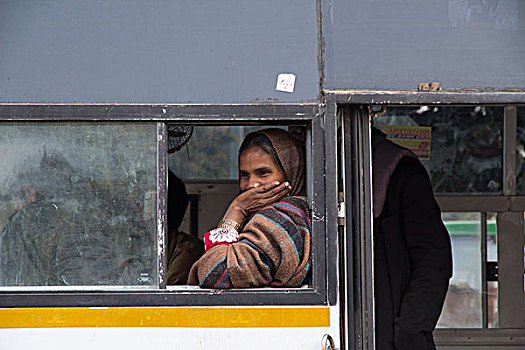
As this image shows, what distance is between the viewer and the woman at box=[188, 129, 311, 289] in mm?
2602

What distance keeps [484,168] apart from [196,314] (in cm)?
296

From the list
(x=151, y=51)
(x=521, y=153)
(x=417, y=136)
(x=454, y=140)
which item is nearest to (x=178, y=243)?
(x=151, y=51)

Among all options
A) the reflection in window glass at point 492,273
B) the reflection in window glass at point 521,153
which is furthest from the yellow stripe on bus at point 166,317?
the reflection in window glass at point 521,153

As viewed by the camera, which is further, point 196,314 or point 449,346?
point 449,346

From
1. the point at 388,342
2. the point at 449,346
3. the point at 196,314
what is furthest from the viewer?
the point at 449,346

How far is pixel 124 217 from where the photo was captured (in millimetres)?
2576

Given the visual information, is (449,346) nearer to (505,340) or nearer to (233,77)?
(505,340)

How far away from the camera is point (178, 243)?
12.2ft

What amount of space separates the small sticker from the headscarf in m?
0.36

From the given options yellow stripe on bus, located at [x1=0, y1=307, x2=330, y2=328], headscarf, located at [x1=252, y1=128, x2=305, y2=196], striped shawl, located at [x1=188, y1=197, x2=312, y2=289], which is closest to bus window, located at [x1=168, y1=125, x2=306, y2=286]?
headscarf, located at [x1=252, y1=128, x2=305, y2=196]

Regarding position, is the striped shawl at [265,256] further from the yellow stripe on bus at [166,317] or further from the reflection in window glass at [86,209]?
the reflection in window glass at [86,209]

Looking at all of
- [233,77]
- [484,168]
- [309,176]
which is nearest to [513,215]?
[484,168]

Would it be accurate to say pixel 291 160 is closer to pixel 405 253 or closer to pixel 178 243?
pixel 405 253

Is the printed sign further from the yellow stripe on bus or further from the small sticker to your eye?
the yellow stripe on bus
